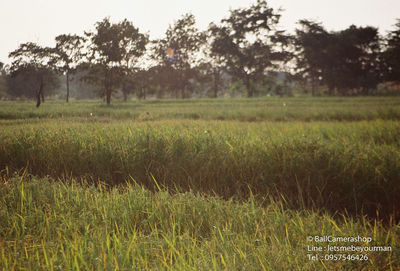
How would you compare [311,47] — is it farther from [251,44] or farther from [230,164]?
[230,164]

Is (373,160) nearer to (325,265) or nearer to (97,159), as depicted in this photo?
(325,265)

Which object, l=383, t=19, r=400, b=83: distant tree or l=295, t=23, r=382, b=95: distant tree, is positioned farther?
l=295, t=23, r=382, b=95: distant tree

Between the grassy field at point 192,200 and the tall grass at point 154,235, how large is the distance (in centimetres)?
2

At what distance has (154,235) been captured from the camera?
236cm

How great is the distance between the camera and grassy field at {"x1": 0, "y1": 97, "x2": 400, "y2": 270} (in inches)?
78.7

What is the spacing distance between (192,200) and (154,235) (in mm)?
1018

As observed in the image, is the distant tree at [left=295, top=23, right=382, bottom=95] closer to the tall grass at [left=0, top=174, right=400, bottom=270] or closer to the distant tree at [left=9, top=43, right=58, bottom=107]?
the distant tree at [left=9, top=43, right=58, bottom=107]

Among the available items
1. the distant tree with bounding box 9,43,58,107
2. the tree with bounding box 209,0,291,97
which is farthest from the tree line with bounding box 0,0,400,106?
the distant tree with bounding box 9,43,58,107

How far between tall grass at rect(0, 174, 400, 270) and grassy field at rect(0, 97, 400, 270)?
0.05 feet

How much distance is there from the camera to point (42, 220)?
269 cm

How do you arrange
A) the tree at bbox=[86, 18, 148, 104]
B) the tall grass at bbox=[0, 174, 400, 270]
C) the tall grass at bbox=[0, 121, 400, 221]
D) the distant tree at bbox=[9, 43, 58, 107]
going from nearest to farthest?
the tall grass at bbox=[0, 174, 400, 270] → the tall grass at bbox=[0, 121, 400, 221] → the distant tree at bbox=[9, 43, 58, 107] → the tree at bbox=[86, 18, 148, 104]

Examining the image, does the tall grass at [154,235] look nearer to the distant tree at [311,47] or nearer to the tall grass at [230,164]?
the tall grass at [230,164]

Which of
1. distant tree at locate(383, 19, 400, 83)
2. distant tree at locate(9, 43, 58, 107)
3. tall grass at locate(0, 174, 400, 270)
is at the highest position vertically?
distant tree at locate(383, 19, 400, 83)

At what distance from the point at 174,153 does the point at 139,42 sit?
38.0 m
